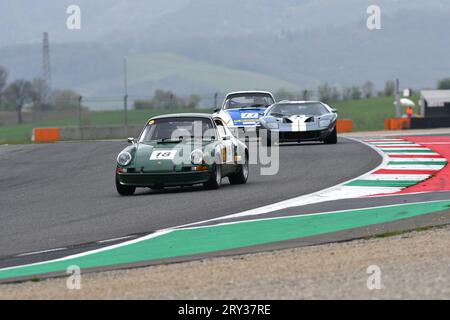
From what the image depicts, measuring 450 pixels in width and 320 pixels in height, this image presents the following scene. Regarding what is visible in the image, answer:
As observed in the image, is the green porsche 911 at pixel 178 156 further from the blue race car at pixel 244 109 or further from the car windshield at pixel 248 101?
the car windshield at pixel 248 101

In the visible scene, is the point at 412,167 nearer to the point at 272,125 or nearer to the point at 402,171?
the point at 402,171

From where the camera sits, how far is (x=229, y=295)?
26.2ft

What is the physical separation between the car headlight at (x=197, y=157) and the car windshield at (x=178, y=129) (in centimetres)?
74

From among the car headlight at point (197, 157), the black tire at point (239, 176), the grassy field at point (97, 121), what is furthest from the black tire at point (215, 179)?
the grassy field at point (97, 121)

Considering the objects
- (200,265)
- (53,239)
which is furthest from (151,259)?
(53,239)

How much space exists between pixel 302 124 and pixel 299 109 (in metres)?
1.09

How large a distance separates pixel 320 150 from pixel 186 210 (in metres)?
11.4

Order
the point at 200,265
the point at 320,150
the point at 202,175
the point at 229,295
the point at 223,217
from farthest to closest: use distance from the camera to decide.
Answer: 1. the point at 320,150
2. the point at 202,175
3. the point at 223,217
4. the point at 200,265
5. the point at 229,295

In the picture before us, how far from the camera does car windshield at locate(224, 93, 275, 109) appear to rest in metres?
31.1

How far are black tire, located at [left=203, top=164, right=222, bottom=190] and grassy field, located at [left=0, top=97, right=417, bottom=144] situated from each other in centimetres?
3551

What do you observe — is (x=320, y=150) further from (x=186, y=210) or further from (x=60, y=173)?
(x=186, y=210)

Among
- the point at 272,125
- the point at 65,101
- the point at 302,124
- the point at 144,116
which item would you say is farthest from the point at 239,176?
the point at 144,116
